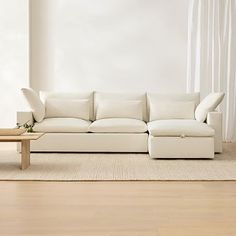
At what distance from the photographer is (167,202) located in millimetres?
3846

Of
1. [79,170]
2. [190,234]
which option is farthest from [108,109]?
[190,234]

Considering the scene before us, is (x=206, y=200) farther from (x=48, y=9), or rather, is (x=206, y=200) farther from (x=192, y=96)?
(x=48, y=9)

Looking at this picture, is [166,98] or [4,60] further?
[4,60]

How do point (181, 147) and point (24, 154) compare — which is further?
point (181, 147)

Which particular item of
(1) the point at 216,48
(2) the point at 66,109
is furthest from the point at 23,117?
(1) the point at 216,48

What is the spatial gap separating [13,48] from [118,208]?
16.2ft

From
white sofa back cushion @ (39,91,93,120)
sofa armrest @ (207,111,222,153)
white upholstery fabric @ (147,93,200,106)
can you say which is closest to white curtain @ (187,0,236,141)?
white upholstery fabric @ (147,93,200,106)

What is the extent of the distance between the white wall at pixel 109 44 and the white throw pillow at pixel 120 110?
1.22 meters

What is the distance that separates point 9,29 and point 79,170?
3.68 metres

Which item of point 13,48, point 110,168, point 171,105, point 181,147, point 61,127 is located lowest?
point 110,168

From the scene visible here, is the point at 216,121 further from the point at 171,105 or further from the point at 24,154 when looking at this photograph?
the point at 24,154

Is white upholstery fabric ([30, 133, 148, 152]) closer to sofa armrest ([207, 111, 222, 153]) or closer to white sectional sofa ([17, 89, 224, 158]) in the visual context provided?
white sectional sofa ([17, 89, 224, 158])

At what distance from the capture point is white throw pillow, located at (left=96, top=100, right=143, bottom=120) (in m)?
6.77

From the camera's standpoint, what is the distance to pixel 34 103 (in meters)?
6.40
